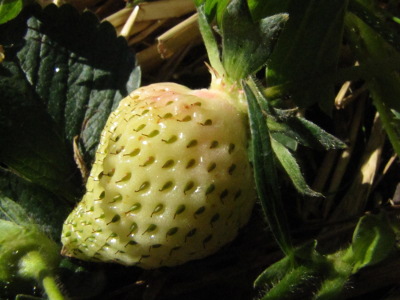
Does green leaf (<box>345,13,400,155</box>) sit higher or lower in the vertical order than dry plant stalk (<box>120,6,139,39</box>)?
lower

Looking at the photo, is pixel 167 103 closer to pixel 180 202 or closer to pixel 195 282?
pixel 180 202

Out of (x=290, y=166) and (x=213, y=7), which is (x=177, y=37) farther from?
(x=290, y=166)

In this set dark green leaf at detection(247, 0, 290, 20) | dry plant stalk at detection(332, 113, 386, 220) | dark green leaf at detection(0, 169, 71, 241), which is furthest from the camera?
dry plant stalk at detection(332, 113, 386, 220)

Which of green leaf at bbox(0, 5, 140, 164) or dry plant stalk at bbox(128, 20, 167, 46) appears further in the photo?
dry plant stalk at bbox(128, 20, 167, 46)

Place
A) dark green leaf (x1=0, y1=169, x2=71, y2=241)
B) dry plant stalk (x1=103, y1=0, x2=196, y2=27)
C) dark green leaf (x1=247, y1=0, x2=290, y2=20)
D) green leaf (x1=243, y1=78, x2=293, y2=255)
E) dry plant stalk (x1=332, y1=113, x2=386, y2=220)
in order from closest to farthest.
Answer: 1. green leaf (x1=243, y1=78, x2=293, y2=255)
2. dark green leaf (x1=247, y1=0, x2=290, y2=20)
3. dark green leaf (x1=0, y1=169, x2=71, y2=241)
4. dry plant stalk (x1=332, y1=113, x2=386, y2=220)
5. dry plant stalk (x1=103, y1=0, x2=196, y2=27)

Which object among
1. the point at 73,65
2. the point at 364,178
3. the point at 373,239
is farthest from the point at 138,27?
the point at 373,239

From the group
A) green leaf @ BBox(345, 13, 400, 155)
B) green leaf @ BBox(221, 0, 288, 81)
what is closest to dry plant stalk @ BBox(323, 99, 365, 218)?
green leaf @ BBox(345, 13, 400, 155)

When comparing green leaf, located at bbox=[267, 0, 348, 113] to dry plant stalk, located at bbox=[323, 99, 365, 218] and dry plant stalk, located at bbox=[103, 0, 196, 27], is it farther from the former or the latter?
dry plant stalk, located at bbox=[103, 0, 196, 27]

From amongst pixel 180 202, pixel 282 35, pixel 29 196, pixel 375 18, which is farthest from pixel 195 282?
pixel 375 18
